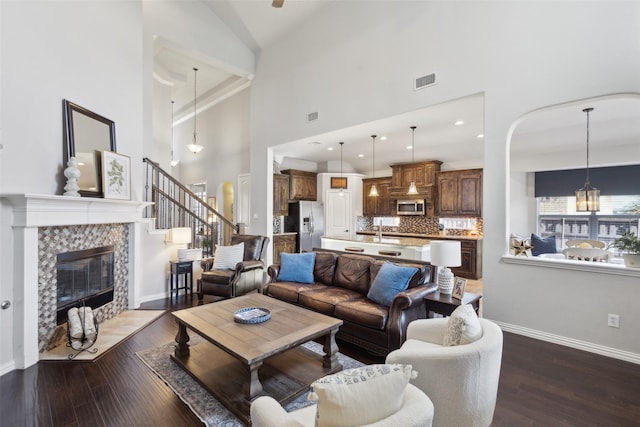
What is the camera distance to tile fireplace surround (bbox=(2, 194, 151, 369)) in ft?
9.16

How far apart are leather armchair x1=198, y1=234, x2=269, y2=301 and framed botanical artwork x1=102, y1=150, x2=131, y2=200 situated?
1.66 metres

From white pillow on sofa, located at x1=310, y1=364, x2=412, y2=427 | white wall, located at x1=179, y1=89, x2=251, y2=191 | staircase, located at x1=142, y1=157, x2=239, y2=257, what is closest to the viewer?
white pillow on sofa, located at x1=310, y1=364, x2=412, y2=427

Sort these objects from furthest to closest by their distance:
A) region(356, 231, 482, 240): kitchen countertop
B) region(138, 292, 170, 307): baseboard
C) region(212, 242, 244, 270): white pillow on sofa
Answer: region(356, 231, 482, 240): kitchen countertop → region(212, 242, 244, 270): white pillow on sofa → region(138, 292, 170, 307): baseboard

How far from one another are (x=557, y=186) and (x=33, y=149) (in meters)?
8.61

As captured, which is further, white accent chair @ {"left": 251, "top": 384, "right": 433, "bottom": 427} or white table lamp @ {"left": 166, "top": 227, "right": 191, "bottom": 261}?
white table lamp @ {"left": 166, "top": 227, "right": 191, "bottom": 261}

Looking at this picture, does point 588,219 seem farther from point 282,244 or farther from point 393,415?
point 393,415

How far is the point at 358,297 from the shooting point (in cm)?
356

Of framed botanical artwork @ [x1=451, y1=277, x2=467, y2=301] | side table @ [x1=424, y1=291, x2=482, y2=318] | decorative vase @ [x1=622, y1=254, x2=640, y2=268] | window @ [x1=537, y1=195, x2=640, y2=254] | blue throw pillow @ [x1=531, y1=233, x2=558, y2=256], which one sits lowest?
side table @ [x1=424, y1=291, x2=482, y2=318]

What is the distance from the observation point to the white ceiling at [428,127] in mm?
4289

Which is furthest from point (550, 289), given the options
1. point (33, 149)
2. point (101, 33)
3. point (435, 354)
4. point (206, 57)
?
point (206, 57)

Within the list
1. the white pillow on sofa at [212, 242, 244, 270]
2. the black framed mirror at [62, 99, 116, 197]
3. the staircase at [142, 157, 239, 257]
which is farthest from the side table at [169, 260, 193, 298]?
the black framed mirror at [62, 99, 116, 197]

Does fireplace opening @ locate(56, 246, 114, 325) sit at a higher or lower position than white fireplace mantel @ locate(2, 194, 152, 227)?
lower

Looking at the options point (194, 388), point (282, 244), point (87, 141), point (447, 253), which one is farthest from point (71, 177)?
point (282, 244)

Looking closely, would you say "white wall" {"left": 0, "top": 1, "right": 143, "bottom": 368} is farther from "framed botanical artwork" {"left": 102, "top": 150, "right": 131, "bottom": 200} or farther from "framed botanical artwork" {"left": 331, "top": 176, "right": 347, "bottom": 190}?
"framed botanical artwork" {"left": 331, "top": 176, "right": 347, "bottom": 190}
